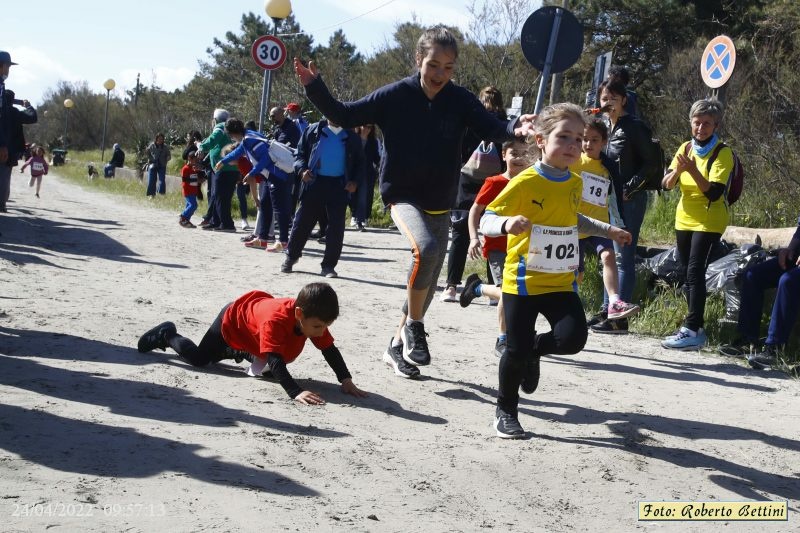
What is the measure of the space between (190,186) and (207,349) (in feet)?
35.5

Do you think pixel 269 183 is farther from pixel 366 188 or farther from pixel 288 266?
pixel 366 188

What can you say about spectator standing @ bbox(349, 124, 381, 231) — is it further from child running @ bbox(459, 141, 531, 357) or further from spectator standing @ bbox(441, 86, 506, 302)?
child running @ bbox(459, 141, 531, 357)

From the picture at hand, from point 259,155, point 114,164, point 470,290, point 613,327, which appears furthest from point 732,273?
point 114,164

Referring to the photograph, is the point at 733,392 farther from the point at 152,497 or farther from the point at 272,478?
the point at 152,497

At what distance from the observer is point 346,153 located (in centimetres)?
1120

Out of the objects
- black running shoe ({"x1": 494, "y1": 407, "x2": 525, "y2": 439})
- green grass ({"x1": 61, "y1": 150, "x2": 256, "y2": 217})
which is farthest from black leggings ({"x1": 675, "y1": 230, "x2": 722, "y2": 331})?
green grass ({"x1": 61, "y1": 150, "x2": 256, "y2": 217})

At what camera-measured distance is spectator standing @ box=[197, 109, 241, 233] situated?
608 inches

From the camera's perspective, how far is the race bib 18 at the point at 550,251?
16.6 ft

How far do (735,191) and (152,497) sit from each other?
5702 millimetres

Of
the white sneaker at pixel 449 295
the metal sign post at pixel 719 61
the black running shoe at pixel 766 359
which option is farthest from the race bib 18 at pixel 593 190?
the metal sign post at pixel 719 61

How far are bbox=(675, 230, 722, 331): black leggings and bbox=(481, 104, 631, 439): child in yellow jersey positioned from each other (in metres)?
3.02

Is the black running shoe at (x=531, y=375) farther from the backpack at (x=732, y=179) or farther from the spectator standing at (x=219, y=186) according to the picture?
the spectator standing at (x=219, y=186)

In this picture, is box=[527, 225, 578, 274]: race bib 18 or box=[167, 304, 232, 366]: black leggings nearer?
box=[527, 225, 578, 274]: race bib 18

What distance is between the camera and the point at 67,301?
26.3 ft
